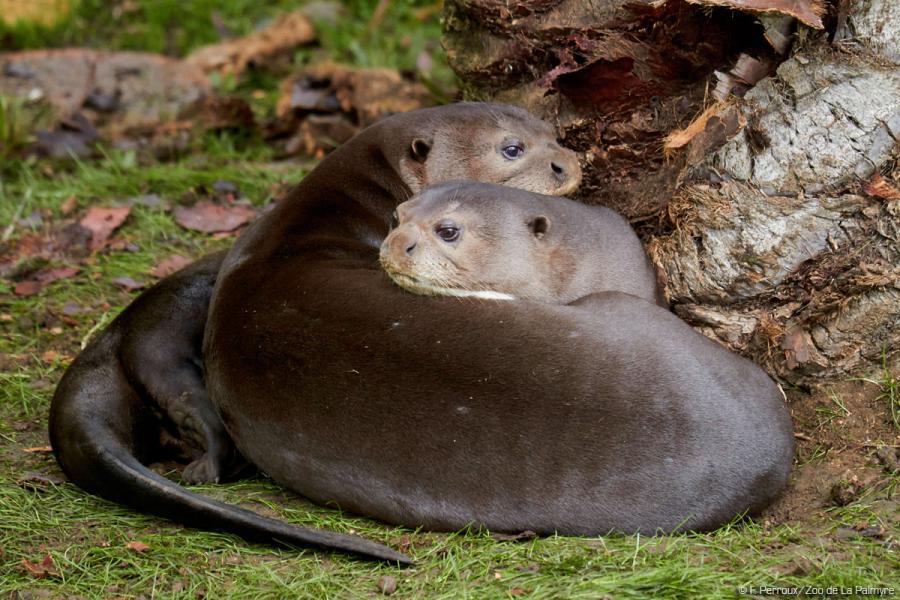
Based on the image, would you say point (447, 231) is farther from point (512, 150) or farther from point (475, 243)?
point (512, 150)

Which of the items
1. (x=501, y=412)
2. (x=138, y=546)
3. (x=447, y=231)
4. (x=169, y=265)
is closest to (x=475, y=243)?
(x=447, y=231)

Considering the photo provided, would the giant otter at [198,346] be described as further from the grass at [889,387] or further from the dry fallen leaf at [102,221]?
the grass at [889,387]

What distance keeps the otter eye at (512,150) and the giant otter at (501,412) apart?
1.18 meters

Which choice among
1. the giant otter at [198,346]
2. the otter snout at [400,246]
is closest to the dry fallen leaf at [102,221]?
the giant otter at [198,346]

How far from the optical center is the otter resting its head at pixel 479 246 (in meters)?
4.38

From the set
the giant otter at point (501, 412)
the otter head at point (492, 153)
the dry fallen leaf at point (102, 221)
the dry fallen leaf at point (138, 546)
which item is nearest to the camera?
the giant otter at point (501, 412)

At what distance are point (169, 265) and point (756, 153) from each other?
3.36m

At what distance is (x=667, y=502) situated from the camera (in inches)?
139

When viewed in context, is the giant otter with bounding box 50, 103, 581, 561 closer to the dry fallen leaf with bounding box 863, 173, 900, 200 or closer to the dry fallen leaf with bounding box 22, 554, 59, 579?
the dry fallen leaf with bounding box 22, 554, 59, 579

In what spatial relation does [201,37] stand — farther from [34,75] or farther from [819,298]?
[819,298]

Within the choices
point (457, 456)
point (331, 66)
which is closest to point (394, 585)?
point (457, 456)

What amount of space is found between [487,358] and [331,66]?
4.87 metres

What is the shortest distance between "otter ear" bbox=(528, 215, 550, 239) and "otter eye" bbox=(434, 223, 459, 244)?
0.32 meters

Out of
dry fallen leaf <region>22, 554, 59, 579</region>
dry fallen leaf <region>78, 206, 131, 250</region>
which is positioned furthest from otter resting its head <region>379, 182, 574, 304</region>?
dry fallen leaf <region>78, 206, 131, 250</region>
